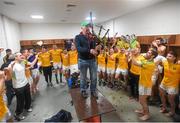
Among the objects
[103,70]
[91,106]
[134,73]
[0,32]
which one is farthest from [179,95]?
[0,32]

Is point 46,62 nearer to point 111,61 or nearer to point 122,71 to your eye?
point 111,61

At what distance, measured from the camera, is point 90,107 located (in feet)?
8.69

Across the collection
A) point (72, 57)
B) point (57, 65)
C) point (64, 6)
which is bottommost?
point (57, 65)

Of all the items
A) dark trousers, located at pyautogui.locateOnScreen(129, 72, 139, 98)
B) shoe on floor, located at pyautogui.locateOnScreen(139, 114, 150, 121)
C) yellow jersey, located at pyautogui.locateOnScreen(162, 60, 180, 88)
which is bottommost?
shoe on floor, located at pyautogui.locateOnScreen(139, 114, 150, 121)

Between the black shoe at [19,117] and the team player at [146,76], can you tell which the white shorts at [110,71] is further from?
the black shoe at [19,117]

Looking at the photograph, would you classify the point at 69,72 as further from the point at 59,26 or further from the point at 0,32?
the point at 59,26

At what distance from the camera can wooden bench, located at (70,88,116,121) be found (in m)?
2.43

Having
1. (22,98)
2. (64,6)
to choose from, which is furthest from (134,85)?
(64,6)

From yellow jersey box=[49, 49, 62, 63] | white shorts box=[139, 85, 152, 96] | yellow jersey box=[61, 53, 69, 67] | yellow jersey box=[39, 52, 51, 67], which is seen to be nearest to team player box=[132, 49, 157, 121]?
white shorts box=[139, 85, 152, 96]

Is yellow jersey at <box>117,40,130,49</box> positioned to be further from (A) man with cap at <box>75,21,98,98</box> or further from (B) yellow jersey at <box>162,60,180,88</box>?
(A) man with cap at <box>75,21,98,98</box>

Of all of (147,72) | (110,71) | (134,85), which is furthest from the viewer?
(110,71)

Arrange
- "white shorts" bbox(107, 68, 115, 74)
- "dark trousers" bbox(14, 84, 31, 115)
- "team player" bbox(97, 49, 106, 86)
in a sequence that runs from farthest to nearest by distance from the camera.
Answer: "team player" bbox(97, 49, 106, 86) → "white shorts" bbox(107, 68, 115, 74) → "dark trousers" bbox(14, 84, 31, 115)

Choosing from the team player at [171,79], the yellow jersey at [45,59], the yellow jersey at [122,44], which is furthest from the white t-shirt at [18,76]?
the yellow jersey at [122,44]

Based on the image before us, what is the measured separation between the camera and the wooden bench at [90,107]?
7.98 ft
